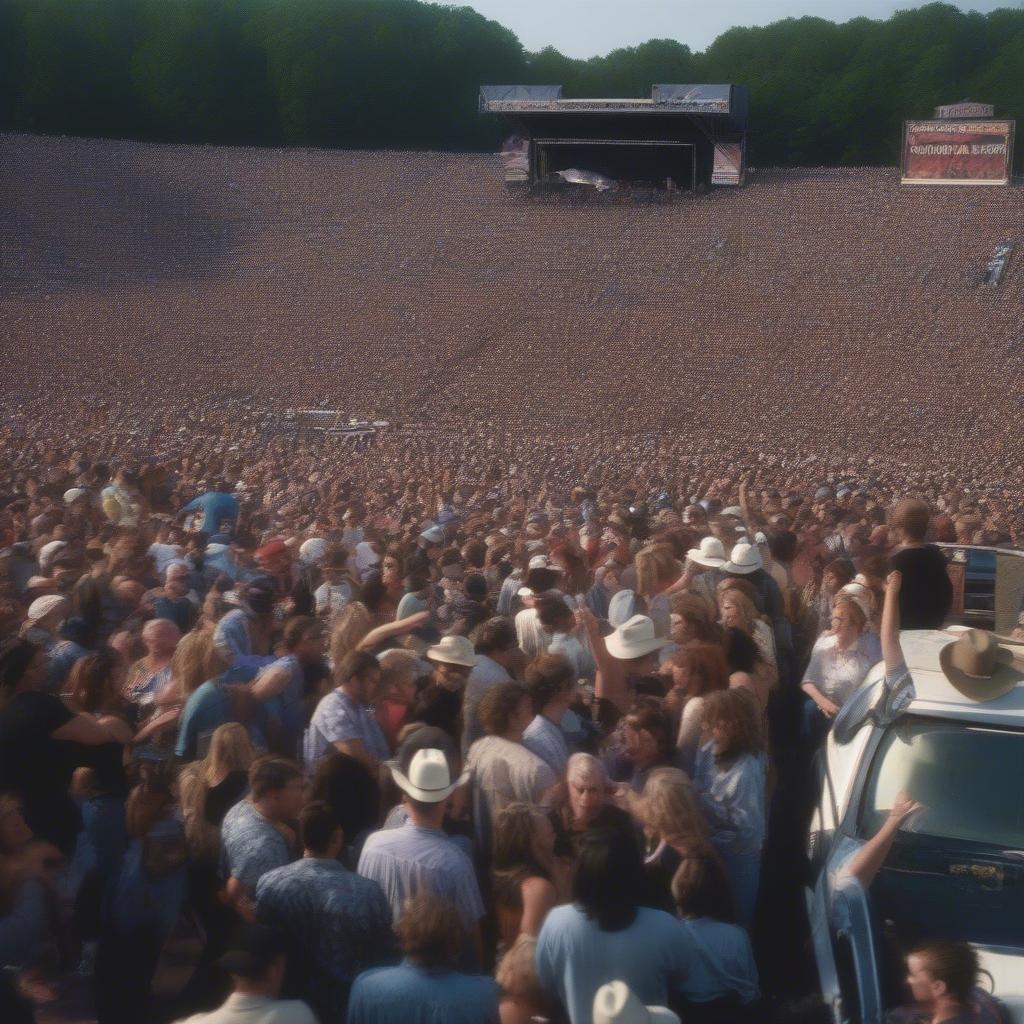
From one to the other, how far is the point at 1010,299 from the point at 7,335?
1088 inches

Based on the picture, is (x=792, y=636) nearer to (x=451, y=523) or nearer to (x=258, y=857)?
(x=258, y=857)

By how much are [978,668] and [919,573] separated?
5.18 ft

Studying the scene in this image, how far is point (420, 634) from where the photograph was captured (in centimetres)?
745

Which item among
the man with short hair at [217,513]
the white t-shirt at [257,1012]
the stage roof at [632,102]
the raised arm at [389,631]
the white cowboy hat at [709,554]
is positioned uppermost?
the white t-shirt at [257,1012]

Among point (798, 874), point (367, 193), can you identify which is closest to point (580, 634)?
point (798, 874)

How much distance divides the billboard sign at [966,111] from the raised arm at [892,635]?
4987 centimetres

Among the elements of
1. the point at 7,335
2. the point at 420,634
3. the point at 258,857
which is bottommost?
the point at 7,335

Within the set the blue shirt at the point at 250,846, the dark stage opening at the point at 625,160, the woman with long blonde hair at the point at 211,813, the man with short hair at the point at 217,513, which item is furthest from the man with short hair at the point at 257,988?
the dark stage opening at the point at 625,160

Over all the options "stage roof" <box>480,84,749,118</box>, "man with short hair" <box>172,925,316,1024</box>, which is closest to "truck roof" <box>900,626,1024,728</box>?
"man with short hair" <box>172,925,316,1024</box>

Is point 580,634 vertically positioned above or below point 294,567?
above

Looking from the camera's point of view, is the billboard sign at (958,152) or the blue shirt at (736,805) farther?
the billboard sign at (958,152)

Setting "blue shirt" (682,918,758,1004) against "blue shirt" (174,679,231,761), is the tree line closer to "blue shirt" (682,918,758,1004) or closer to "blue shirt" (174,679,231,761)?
"blue shirt" (174,679,231,761)

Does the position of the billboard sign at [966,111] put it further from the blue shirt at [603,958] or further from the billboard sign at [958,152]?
the blue shirt at [603,958]

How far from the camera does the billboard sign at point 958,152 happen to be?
45500 mm
